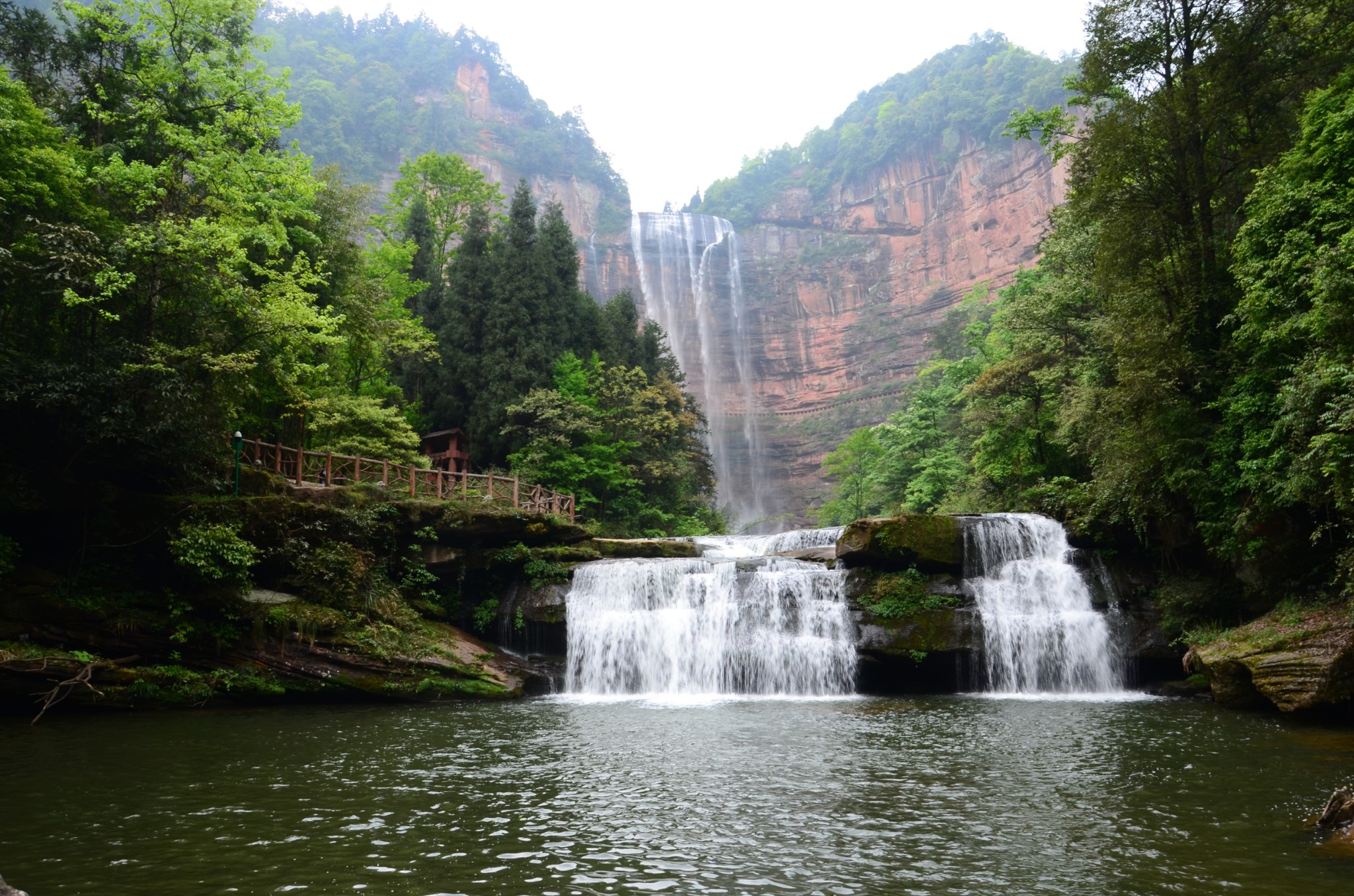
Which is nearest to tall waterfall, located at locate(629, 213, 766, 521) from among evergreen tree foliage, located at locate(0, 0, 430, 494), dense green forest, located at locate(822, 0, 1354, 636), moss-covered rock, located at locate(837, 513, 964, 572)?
moss-covered rock, located at locate(837, 513, 964, 572)

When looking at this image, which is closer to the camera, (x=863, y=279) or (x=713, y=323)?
(x=713, y=323)

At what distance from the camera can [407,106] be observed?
86.1 meters

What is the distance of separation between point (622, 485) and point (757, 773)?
23.5 m

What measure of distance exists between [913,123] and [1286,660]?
7323cm

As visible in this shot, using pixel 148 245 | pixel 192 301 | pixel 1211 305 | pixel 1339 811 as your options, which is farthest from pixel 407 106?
pixel 1339 811

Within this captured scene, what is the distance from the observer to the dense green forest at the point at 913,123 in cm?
7181

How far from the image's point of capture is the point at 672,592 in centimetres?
1952

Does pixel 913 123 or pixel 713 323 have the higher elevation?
pixel 913 123

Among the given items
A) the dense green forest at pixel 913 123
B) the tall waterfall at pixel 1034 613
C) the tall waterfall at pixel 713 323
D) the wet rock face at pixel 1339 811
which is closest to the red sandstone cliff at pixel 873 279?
the tall waterfall at pixel 713 323

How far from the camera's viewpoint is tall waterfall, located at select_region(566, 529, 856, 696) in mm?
17750

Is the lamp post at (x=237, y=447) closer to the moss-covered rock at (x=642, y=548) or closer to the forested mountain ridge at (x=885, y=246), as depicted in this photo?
the moss-covered rock at (x=642, y=548)

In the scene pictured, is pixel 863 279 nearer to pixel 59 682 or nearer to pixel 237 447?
pixel 237 447

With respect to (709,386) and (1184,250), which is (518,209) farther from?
(709,386)

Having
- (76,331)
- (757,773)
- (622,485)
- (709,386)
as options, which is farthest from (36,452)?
(709,386)
